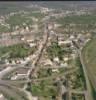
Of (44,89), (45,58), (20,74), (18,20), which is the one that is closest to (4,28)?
(18,20)

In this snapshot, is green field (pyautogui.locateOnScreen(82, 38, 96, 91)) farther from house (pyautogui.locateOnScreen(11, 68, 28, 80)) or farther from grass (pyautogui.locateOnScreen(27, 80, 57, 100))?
house (pyautogui.locateOnScreen(11, 68, 28, 80))

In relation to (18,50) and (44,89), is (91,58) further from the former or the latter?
(44,89)

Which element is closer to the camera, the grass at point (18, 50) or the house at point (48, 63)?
the house at point (48, 63)

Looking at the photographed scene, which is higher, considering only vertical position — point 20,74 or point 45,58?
point 20,74

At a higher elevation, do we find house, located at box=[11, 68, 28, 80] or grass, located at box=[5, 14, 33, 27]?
house, located at box=[11, 68, 28, 80]

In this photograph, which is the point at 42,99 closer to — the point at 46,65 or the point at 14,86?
the point at 14,86

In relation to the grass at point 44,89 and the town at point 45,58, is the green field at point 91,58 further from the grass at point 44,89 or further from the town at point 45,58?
the grass at point 44,89

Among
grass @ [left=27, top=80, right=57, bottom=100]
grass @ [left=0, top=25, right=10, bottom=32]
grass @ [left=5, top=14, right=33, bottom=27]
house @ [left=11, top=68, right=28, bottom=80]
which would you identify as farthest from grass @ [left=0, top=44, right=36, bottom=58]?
grass @ [left=5, top=14, right=33, bottom=27]

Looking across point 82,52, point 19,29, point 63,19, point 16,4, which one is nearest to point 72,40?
point 82,52

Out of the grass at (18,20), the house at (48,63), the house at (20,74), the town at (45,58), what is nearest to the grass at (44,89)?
the town at (45,58)
